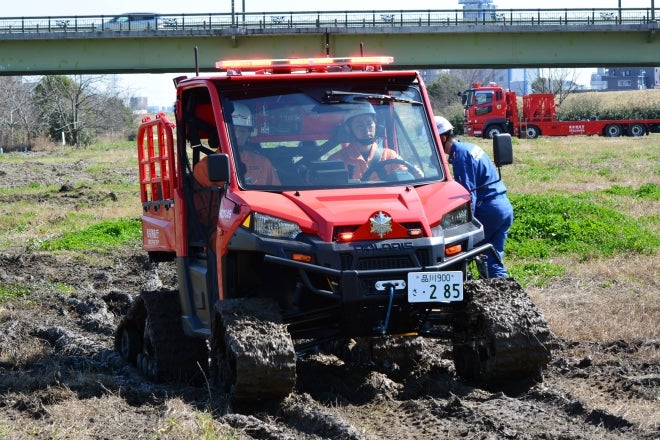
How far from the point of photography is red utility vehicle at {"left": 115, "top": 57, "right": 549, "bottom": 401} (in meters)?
7.14

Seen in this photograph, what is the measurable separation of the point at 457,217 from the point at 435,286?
670 mm

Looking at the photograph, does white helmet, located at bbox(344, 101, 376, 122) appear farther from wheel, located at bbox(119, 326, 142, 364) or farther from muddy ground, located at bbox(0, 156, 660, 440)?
wheel, located at bbox(119, 326, 142, 364)

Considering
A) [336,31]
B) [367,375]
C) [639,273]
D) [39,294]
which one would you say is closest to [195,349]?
[367,375]

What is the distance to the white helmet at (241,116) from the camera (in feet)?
26.0

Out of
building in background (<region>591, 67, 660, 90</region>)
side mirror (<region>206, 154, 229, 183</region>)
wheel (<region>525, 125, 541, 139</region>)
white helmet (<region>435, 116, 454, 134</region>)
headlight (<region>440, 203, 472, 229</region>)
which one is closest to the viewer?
side mirror (<region>206, 154, 229, 183</region>)

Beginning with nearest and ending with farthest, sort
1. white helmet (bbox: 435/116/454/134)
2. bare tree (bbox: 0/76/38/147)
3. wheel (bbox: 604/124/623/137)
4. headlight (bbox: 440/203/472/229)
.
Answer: headlight (bbox: 440/203/472/229) → white helmet (bbox: 435/116/454/134) → wheel (bbox: 604/124/623/137) → bare tree (bbox: 0/76/38/147)

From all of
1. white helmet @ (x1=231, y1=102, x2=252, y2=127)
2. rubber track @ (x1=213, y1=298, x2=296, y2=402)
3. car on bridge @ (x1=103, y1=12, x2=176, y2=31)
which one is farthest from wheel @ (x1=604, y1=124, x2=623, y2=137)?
rubber track @ (x1=213, y1=298, x2=296, y2=402)

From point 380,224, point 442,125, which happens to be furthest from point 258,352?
point 442,125

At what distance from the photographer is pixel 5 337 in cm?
1045

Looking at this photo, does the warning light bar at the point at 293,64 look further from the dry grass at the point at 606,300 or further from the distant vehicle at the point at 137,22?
the distant vehicle at the point at 137,22

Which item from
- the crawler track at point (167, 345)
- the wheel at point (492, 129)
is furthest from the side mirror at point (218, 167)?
the wheel at point (492, 129)

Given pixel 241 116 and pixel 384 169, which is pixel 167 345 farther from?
pixel 384 169

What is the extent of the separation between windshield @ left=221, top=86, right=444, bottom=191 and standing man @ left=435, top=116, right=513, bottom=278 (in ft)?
4.74

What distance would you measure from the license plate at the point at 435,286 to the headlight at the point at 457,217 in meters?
0.40
